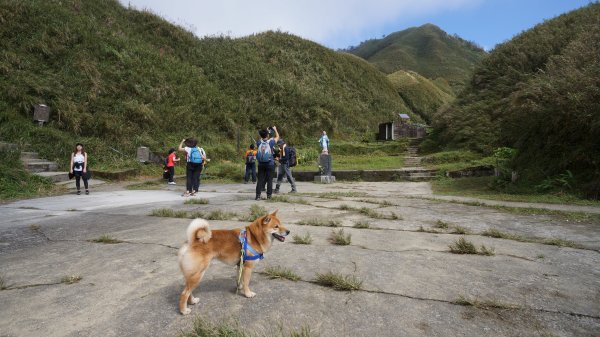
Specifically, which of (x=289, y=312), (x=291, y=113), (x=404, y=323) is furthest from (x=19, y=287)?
(x=291, y=113)

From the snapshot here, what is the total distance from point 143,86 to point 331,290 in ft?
75.0

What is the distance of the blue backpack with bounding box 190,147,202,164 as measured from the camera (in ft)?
34.3

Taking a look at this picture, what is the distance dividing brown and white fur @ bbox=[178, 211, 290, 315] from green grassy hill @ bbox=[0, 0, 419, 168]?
50.7 ft

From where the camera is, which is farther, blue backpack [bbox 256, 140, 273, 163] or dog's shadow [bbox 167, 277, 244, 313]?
blue backpack [bbox 256, 140, 273, 163]

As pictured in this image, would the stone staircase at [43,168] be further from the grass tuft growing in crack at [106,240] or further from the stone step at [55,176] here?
the grass tuft growing in crack at [106,240]

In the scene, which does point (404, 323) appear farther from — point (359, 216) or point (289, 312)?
point (359, 216)

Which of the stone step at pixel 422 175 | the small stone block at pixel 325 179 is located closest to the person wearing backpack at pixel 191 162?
the small stone block at pixel 325 179

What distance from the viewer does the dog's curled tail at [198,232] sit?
269 centimetres

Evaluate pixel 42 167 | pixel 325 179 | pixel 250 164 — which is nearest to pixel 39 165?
pixel 42 167

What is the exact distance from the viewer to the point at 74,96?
18.5 meters

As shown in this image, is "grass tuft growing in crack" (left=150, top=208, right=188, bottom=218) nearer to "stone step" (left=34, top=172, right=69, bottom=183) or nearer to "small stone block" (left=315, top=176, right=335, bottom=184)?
"stone step" (left=34, top=172, right=69, bottom=183)

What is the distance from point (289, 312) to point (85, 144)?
17.4 metres

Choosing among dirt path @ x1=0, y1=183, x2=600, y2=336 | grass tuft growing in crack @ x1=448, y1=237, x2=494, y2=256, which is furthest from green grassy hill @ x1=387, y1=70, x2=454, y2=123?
grass tuft growing in crack @ x1=448, y1=237, x2=494, y2=256

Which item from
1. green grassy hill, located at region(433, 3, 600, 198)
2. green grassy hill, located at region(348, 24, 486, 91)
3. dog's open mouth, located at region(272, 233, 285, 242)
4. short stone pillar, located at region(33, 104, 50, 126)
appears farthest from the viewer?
green grassy hill, located at region(348, 24, 486, 91)
